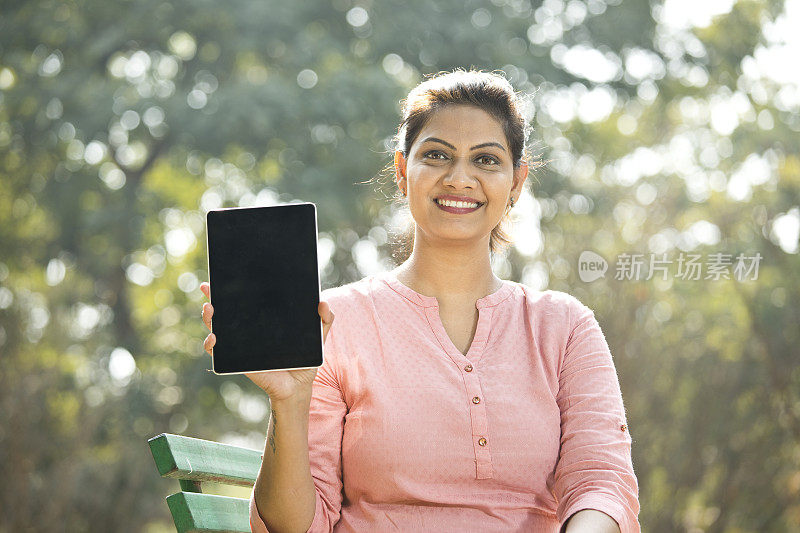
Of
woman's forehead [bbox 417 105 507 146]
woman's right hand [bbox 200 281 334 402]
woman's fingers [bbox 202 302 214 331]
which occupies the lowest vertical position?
woman's right hand [bbox 200 281 334 402]

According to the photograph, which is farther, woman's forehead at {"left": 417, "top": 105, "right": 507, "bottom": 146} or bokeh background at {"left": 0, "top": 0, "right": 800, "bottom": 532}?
bokeh background at {"left": 0, "top": 0, "right": 800, "bottom": 532}

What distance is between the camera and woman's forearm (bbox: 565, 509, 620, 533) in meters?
2.01

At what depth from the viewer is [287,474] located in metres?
1.95

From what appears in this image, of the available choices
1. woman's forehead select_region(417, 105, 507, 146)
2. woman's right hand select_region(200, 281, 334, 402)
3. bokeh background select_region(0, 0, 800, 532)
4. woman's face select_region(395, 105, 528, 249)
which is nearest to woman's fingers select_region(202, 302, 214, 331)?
woman's right hand select_region(200, 281, 334, 402)

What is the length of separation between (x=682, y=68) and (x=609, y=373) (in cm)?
821

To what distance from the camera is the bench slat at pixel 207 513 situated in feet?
6.49

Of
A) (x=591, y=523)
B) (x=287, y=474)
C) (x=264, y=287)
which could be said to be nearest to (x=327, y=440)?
(x=287, y=474)

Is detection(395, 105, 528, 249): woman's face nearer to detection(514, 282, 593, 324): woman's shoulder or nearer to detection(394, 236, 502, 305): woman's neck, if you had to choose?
detection(394, 236, 502, 305): woman's neck

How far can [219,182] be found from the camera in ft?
36.6

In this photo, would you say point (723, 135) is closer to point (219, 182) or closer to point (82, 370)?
point (219, 182)

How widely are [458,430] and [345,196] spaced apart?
698 cm

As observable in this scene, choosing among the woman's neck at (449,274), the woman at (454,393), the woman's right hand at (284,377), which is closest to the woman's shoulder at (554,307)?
the woman at (454,393)

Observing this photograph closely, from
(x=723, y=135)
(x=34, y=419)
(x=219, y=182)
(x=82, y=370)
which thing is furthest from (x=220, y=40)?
(x=723, y=135)

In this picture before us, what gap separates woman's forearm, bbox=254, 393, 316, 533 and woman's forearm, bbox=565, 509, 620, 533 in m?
0.52
